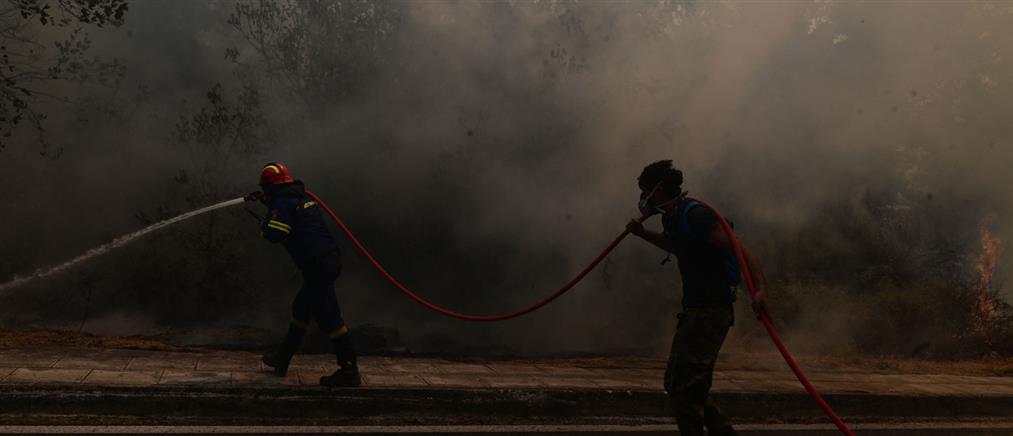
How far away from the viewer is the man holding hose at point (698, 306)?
3.92 meters

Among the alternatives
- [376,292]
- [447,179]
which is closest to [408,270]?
[376,292]

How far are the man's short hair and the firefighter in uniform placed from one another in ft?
7.07

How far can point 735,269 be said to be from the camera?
4.03m

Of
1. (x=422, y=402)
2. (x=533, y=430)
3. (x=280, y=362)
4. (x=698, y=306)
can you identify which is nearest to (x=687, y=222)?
(x=698, y=306)

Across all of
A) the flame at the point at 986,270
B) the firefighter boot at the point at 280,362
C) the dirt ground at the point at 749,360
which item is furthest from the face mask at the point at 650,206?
the flame at the point at 986,270

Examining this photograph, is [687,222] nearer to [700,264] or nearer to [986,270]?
[700,264]

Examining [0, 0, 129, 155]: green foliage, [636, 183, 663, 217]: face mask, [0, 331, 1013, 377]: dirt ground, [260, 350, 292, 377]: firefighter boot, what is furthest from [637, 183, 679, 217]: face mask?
[0, 0, 129, 155]: green foliage

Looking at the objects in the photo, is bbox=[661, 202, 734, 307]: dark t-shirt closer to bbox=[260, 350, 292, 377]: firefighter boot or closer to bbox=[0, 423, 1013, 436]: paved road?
bbox=[0, 423, 1013, 436]: paved road

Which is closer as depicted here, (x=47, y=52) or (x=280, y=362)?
(x=280, y=362)

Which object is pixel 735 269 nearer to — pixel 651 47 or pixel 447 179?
pixel 447 179

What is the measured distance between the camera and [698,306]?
13.1 feet

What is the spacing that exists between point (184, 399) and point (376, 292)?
3.17 meters

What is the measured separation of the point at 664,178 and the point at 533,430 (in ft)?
5.80

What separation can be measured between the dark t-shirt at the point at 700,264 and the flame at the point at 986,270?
20.5 feet
